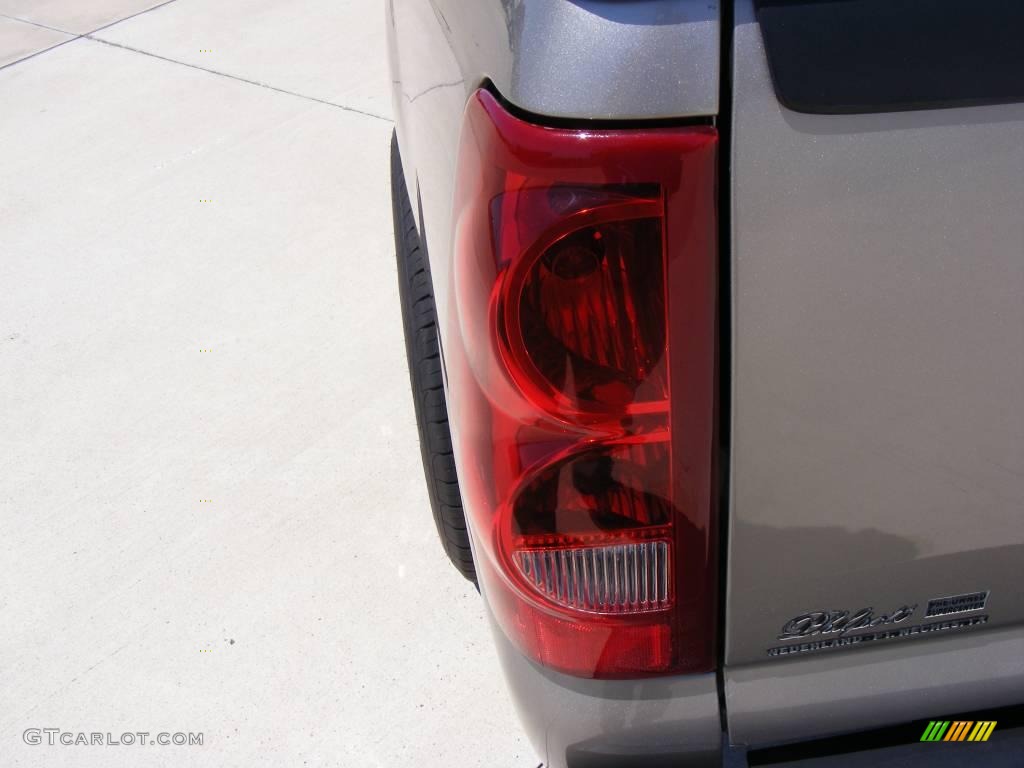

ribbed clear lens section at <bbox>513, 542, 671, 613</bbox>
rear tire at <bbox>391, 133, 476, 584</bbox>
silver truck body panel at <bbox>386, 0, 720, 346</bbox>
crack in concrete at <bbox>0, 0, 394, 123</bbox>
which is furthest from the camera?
crack in concrete at <bbox>0, 0, 394, 123</bbox>

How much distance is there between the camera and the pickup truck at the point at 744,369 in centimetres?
93

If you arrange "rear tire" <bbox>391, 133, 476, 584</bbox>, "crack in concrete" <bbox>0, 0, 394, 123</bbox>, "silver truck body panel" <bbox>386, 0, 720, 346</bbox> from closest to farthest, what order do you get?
1. "silver truck body panel" <bbox>386, 0, 720, 346</bbox>
2. "rear tire" <bbox>391, 133, 476, 584</bbox>
3. "crack in concrete" <bbox>0, 0, 394, 123</bbox>

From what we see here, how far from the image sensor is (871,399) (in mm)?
1048

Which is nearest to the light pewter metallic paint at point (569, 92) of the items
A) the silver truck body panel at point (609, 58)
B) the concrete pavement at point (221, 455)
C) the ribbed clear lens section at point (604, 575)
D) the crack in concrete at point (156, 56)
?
the silver truck body panel at point (609, 58)

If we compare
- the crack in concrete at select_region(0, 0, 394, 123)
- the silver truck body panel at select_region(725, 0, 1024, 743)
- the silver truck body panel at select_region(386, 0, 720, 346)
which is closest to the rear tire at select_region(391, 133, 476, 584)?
the silver truck body panel at select_region(725, 0, 1024, 743)

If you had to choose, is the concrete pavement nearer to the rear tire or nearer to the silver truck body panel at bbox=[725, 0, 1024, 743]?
the rear tire

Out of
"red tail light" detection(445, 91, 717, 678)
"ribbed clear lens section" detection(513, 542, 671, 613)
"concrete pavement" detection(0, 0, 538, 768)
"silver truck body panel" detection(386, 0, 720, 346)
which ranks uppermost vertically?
"silver truck body panel" detection(386, 0, 720, 346)

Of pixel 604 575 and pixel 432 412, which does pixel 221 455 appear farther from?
pixel 604 575

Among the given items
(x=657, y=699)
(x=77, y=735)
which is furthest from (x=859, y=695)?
(x=77, y=735)

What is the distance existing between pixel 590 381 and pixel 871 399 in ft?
0.95

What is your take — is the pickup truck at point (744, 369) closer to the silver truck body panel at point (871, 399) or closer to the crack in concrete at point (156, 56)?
the silver truck body panel at point (871, 399)

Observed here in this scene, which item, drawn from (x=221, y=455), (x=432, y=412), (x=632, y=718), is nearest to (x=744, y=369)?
(x=632, y=718)

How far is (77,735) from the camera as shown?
6.83 ft

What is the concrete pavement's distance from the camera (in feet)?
6.92
